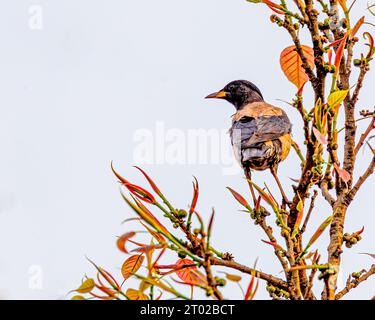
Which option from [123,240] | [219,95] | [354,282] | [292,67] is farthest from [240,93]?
[123,240]

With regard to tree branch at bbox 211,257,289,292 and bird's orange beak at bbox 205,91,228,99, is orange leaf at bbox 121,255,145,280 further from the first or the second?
bird's orange beak at bbox 205,91,228,99

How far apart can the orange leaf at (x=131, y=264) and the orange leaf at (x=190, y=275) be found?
108 mm

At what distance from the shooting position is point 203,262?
1.34m

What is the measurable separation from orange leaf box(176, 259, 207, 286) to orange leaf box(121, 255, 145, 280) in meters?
0.11

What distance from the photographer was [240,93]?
5.02 m

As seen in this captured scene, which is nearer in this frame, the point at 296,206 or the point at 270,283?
the point at 270,283

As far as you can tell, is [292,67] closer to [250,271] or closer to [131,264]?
[250,271]

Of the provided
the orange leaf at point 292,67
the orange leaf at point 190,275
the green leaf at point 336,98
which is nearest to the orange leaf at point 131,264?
the orange leaf at point 190,275

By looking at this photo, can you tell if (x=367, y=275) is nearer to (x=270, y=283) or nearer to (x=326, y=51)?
(x=270, y=283)

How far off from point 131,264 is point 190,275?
366 mm

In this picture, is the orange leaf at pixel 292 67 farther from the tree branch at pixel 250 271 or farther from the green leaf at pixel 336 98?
the tree branch at pixel 250 271

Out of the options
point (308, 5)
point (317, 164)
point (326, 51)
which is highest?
point (308, 5)
